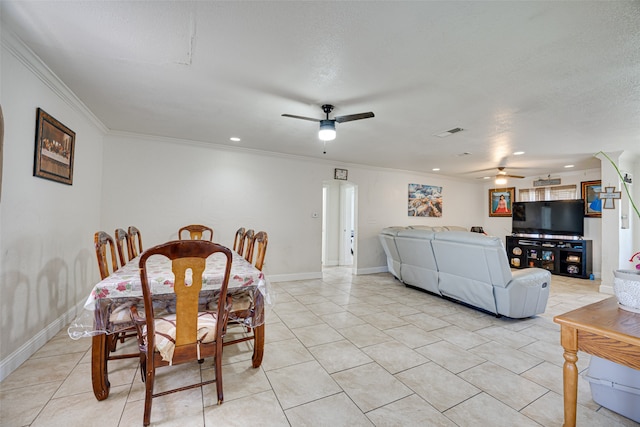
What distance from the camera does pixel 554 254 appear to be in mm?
6094

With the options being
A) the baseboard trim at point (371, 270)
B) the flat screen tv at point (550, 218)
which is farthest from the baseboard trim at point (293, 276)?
the flat screen tv at point (550, 218)

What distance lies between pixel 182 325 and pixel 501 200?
8606 mm

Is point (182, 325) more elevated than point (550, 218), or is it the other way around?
point (550, 218)

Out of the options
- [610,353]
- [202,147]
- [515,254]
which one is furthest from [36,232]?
[515,254]

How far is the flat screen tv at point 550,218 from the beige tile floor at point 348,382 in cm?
415

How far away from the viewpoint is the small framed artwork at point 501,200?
753cm

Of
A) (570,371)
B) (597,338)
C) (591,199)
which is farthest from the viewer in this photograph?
(591,199)

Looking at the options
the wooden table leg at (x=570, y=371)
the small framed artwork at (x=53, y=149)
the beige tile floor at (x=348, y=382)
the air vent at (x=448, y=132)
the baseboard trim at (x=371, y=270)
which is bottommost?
the beige tile floor at (x=348, y=382)

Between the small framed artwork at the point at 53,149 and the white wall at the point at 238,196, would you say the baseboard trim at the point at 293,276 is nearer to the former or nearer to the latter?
the white wall at the point at 238,196

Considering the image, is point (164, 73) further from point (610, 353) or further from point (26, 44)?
point (610, 353)

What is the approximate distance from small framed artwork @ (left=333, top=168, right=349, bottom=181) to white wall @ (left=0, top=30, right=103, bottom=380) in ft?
12.9

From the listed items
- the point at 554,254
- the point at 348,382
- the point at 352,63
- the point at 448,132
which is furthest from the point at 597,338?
the point at 554,254

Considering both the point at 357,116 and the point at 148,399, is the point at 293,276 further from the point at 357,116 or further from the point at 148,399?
the point at 148,399

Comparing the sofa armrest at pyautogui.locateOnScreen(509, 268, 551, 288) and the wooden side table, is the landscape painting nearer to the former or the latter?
the sofa armrest at pyautogui.locateOnScreen(509, 268, 551, 288)
